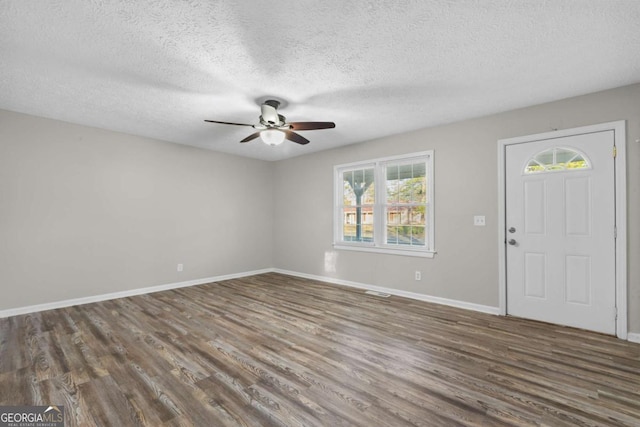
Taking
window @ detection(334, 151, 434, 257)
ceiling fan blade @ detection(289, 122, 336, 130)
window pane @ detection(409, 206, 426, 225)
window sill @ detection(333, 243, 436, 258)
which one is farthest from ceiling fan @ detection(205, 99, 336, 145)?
window sill @ detection(333, 243, 436, 258)

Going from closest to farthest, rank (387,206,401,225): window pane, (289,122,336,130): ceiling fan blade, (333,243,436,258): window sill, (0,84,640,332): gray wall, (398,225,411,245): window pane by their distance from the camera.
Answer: (289,122,336,130): ceiling fan blade < (0,84,640,332): gray wall < (333,243,436,258): window sill < (398,225,411,245): window pane < (387,206,401,225): window pane

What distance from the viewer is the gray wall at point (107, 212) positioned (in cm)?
375

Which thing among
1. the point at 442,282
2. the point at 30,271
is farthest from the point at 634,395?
the point at 30,271

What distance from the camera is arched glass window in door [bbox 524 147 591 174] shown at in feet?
10.7

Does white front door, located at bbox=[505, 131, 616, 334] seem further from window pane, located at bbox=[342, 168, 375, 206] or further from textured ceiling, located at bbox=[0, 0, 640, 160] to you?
window pane, located at bbox=[342, 168, 375, 206]

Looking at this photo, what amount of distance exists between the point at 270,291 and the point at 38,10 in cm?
419

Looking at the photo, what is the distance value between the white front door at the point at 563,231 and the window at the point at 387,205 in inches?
43.6

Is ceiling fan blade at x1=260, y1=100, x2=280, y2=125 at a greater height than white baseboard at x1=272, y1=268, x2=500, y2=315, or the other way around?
ceiling fan blade at x1=260, y1=100, x2=280, y2=125

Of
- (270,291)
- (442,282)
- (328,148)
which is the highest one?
(328,148)

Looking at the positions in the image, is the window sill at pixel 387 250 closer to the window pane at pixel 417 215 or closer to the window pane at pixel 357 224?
the window pane at pixel 357 224

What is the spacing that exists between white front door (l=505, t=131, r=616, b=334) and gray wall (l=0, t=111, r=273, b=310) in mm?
4940

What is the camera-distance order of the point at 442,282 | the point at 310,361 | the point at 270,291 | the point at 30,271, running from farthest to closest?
the point at 270,291, the point at 442,282, the point at 30,271, the point at 310,361

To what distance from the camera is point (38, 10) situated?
1.92 metres

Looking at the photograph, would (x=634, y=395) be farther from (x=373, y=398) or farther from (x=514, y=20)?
(x=514, y=20)
